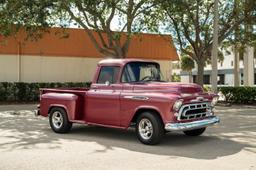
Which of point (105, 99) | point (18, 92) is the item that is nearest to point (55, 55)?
point (18, 92)

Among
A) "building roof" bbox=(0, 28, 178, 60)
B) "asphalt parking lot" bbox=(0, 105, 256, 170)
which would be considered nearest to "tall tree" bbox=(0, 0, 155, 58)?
"building roof" bbox=(0, 28, 178, 60)

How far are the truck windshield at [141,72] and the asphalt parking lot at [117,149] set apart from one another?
5.16 feet

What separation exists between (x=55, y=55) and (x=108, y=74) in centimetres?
1576

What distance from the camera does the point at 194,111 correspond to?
36.4ft

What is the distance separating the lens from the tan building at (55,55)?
26078 millimetres

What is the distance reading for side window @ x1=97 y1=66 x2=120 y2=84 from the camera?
11.9 meters

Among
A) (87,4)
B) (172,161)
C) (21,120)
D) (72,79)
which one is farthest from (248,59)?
(172,161)

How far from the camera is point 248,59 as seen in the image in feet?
114

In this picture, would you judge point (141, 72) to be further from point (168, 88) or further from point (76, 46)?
point (76, 46)

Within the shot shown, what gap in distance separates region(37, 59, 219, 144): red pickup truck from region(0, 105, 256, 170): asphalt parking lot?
1.48 feet

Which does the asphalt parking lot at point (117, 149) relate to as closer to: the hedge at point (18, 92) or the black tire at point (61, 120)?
the black tire at point (61, 120)

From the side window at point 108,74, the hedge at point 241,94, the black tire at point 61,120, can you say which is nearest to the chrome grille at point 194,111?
the side window at point 108,74

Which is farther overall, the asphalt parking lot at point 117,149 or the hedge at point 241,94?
the hedge at point 241,94

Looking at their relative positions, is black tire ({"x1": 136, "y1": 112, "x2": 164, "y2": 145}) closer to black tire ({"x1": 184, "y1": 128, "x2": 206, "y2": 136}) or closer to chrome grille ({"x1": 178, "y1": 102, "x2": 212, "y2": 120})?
chrome grille ({"x1": 178, "y1": 102, "x2": 212, "y2": 120})
